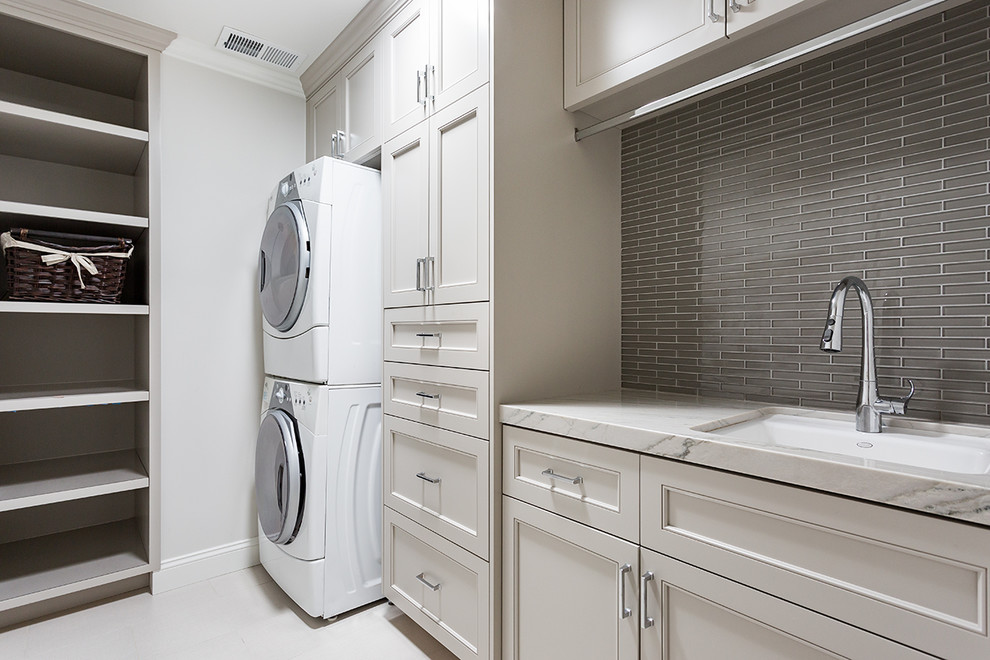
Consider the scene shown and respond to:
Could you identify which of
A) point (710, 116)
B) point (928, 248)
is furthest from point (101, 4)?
point (928, 248)

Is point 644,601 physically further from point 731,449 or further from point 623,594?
point 731,449

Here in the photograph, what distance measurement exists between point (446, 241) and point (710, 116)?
0.99 metres

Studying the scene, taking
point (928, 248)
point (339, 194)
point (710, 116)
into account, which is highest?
point (710, 116)

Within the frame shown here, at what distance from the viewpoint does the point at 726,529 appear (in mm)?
1026

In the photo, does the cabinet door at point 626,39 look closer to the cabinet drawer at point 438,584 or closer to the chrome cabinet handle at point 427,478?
the chrome cabinet handle at point 427,478

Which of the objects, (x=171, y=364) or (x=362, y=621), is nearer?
(x=362, y=621)

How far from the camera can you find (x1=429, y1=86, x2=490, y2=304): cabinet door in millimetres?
1596

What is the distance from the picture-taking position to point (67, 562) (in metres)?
2.12

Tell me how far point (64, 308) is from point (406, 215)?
141 centimetres

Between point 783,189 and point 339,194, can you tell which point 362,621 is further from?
point 783,189

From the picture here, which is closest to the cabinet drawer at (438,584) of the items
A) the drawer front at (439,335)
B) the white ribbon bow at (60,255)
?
the drawer front at (439,335)

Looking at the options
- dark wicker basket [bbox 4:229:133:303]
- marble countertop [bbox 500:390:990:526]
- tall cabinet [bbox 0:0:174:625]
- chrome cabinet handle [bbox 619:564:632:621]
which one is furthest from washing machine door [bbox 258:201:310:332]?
chrome cabinet handle [bbox 619:564:632:621]

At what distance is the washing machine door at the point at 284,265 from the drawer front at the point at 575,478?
44.2 inches

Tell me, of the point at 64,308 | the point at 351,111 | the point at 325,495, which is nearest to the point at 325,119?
the point at 351,111
